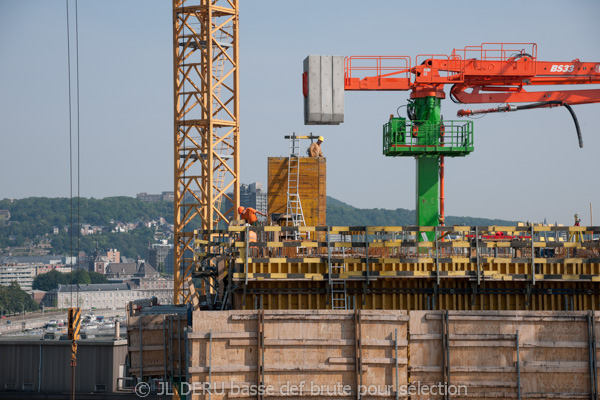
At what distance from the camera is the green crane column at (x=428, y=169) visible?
30188mm

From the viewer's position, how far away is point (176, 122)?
4994 centimetres

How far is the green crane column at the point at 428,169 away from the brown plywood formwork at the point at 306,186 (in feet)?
20.7

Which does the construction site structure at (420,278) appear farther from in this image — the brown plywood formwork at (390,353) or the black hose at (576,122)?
the black hose at (576,122)

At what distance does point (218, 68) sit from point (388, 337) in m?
35.1

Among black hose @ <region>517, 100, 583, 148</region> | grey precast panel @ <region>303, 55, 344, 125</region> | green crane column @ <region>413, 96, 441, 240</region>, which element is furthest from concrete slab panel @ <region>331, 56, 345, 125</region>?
black hose @ <region>517, 100, 583, 148</region>

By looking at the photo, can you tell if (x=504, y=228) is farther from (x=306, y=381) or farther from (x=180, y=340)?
(x=180, y=340)

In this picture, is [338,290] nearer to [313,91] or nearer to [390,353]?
[390,353]

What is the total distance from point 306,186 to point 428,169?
7.17 m

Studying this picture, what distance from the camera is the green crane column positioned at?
30188 mm

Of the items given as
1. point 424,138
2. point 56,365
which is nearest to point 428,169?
point 424,138

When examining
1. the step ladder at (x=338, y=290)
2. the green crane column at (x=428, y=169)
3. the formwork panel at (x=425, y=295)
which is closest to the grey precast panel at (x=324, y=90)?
the green crane column at (x=428, y=169)

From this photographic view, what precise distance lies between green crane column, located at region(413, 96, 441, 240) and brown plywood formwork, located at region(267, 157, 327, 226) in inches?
248

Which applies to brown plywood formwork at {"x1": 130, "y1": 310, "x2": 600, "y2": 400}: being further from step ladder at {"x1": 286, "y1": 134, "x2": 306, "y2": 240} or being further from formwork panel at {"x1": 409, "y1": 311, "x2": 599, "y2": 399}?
step ladder at {"x1": 286, "y1": 134, "x2": 306, "y2": 240}

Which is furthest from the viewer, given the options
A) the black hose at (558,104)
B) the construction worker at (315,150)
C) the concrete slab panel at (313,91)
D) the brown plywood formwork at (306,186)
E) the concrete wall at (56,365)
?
the concrete wall at (56,365)
